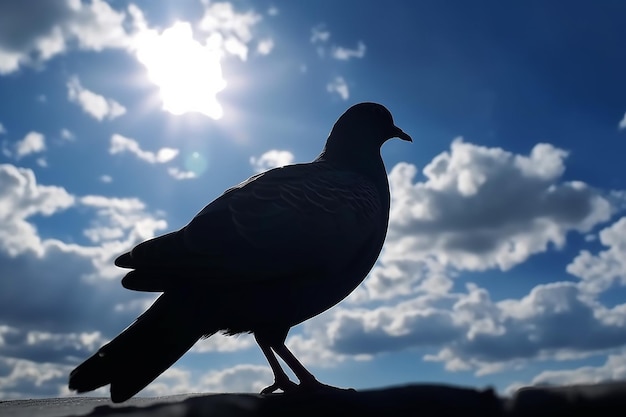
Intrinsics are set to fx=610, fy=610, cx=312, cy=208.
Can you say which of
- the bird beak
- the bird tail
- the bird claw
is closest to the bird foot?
the bird claw

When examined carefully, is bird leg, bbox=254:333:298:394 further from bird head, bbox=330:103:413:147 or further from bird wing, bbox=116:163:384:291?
bird head, bbox=330:103:413:147

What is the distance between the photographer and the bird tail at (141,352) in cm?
527

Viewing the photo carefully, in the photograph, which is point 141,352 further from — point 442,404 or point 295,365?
point 442,404

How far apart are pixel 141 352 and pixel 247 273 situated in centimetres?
117

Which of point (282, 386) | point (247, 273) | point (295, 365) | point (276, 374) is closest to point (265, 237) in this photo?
point (247, 273)

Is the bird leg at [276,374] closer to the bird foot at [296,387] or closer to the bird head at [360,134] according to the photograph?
the bird foot at [296,387]

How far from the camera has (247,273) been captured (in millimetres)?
5352

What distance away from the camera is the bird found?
532 cm

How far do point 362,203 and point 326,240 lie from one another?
0.80 m

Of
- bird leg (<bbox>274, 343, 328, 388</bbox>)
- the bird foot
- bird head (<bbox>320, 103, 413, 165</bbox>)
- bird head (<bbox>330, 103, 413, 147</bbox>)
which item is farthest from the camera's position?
bird head (<bbox>330, 103, 413, 147</bbox>)

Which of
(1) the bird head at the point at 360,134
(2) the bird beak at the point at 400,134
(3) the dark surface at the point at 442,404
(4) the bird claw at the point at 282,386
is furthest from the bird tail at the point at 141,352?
(2) the bird beak at the point at 400,134

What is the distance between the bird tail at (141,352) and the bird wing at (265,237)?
265 mm

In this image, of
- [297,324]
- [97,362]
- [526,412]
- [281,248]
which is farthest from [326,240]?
[526,412]

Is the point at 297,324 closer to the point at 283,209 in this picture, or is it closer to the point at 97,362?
the point at 283,209
